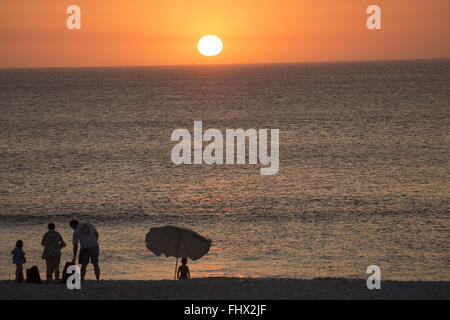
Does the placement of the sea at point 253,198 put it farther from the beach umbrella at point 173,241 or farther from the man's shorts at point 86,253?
the man's shorts at point 86,253

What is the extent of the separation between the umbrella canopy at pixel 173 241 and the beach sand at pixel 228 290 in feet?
3.11

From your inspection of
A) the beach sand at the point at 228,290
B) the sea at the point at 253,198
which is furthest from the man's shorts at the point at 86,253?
the sea at the point at 253,198

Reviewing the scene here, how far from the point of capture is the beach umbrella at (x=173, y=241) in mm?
14750

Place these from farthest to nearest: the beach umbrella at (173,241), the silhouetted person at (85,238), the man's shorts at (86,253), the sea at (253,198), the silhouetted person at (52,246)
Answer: the sea at (253,198) < the silhouetted person at (52,246) < the beach umbrella at (173,241) < the man's shorts at (86,253) < the silhouetted person at (85,238)

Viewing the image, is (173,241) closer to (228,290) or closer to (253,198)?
(228,290)

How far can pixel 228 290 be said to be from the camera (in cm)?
1485

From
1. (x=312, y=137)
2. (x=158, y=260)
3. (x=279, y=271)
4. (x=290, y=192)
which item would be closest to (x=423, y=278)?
(x=279, y=271)

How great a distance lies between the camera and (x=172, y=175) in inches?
1747

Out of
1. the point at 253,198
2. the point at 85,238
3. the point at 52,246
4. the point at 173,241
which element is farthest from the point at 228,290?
the point at 253,198

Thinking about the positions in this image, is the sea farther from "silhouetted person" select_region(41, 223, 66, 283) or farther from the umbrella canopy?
the umbrella canopy

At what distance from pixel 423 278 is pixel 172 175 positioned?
25982mm

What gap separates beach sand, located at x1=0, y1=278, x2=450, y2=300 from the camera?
14.1 meters

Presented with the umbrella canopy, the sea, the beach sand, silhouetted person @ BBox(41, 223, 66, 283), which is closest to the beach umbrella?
the umbrella canopy
